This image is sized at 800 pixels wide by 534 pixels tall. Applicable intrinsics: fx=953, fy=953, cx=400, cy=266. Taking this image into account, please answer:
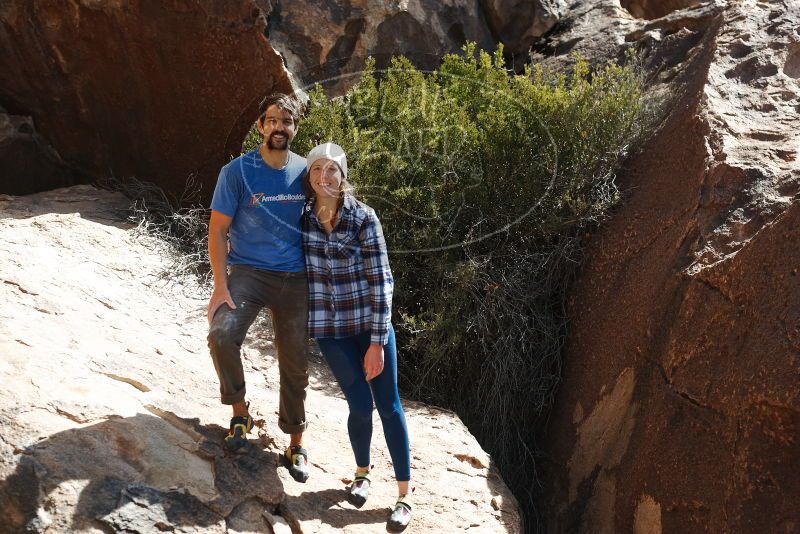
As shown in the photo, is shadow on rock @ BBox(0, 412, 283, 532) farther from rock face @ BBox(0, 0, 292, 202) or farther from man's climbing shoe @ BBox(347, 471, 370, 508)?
rock face @ BBox(0, 0, 292, 202)

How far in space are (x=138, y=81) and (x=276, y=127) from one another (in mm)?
3106

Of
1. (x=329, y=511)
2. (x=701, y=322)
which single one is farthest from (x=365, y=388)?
(x=701, y=322)

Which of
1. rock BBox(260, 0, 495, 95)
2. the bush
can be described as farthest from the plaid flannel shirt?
rock BBox(260, 0, 495, 95)

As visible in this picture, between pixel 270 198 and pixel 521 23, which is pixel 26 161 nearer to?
pixel 270 198

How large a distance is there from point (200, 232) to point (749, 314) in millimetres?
3685

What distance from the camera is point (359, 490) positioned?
4191mm

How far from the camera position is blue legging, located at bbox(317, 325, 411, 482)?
3934 mm

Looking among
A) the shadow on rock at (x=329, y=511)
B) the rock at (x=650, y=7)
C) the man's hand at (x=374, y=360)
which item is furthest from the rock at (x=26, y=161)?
the rock at (x=650, y=7)

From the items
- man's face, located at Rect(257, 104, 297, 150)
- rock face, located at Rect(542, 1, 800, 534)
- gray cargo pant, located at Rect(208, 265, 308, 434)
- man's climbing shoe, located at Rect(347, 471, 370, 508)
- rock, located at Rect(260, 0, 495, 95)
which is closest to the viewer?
gray cargo pant, located at Rect(208, 265, 308, 434)

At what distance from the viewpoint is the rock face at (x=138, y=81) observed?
634 centimetres

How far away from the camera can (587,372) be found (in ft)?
18.0

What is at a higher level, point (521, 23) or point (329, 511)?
point (521, 23)

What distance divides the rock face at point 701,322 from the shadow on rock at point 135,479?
1840mm

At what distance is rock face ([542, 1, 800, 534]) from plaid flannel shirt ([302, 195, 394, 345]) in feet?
5.20
